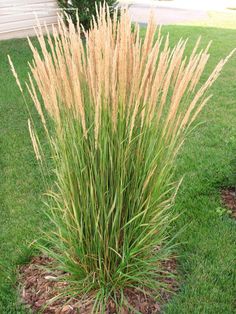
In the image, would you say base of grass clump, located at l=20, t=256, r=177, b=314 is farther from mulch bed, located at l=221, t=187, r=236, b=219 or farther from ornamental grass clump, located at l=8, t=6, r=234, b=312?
mulch bed, located at l=221, t=187, r=236, b=219

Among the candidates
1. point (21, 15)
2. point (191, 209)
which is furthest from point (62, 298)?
point (21, 15)

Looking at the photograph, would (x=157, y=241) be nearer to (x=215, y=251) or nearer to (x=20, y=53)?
(x=215, y=251)

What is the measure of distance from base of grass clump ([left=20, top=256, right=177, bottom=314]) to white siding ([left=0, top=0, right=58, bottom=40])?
7472mm

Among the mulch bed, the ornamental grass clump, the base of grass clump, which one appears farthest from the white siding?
the ornamental grass clump

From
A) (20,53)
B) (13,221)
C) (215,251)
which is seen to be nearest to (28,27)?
(20,53)

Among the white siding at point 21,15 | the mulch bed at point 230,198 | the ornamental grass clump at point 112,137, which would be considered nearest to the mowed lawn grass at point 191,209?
the mulch bed at point 230,198

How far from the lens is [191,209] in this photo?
3420 millimetres

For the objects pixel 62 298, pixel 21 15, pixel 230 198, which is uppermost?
pixel 62 298

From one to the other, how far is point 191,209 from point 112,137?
1.54 meters

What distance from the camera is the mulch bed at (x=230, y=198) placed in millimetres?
3488

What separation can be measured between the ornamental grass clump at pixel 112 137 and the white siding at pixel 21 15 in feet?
25.0

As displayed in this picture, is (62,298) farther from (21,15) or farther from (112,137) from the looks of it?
(21,15)

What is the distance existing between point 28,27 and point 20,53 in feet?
5.31

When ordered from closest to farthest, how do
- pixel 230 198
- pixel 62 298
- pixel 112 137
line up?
1. pixel 112 137
2. pixel 62 298
3. pixel 230 198
